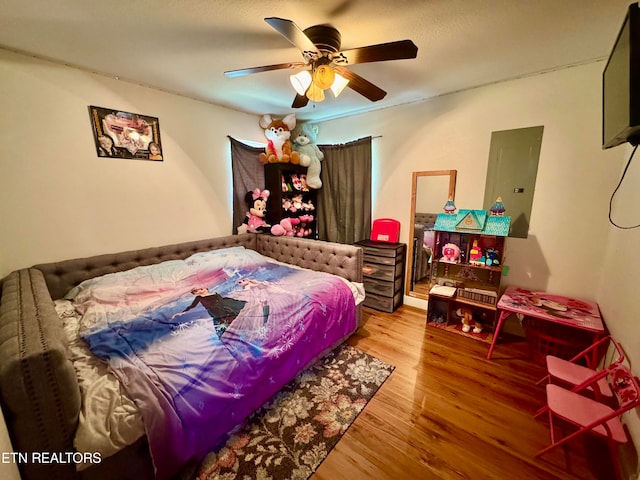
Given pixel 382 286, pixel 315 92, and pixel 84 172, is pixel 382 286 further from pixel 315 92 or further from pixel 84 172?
pixel 84 172

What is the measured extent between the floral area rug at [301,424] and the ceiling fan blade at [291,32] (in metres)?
2.15

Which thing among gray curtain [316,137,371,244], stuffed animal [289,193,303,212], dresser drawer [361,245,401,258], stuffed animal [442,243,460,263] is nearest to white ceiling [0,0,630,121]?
gray curtain [316,137,371,244]

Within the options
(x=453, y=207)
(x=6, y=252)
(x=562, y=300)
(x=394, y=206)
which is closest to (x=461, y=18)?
(x=453, y=207)

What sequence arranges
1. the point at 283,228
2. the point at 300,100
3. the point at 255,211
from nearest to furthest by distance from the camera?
1. the point at 300,100
2. the point at 283,228
3. the point at 255,211

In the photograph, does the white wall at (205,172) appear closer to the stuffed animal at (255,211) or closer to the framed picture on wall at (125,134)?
the framed picture on wall at (125,134)

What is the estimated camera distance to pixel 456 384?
178 centimetres

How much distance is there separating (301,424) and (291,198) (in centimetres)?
261

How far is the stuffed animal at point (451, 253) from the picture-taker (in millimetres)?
2416

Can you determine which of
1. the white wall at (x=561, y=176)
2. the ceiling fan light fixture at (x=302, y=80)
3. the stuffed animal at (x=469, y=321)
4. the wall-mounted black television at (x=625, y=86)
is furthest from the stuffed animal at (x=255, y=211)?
the wall-mounted black television at (x=625, y=86)

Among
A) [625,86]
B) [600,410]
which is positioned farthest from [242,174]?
[600,410]

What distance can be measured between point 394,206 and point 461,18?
1846 millimetres

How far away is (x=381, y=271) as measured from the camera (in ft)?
9.27

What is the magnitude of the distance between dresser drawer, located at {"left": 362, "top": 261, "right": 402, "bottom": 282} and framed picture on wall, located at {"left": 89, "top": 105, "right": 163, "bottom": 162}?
8.44 ft

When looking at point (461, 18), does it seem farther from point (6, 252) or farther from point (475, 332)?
point (6, 252)
